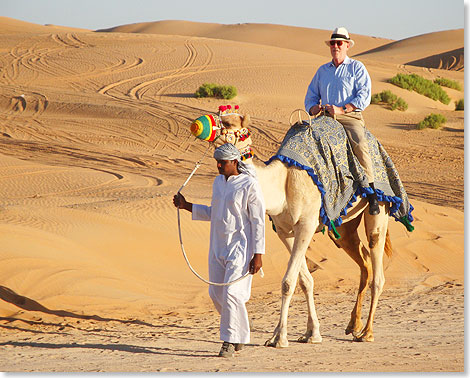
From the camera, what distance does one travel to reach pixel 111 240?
9.62 metres

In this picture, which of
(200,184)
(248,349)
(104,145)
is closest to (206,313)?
(248,349)

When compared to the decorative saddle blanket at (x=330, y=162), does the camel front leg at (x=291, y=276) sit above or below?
below

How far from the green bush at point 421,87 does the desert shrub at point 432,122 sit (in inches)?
331

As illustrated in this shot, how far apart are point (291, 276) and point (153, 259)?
3.59m

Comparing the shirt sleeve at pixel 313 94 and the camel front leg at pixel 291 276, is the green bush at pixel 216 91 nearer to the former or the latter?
the shirt sleeve at pixel 313 94

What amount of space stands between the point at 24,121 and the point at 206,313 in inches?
682

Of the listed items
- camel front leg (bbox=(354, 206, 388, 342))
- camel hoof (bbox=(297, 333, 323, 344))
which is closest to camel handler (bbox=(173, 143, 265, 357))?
camel hoof (bbox=(297, 333, 323, 344))

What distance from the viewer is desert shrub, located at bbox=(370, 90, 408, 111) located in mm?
29969

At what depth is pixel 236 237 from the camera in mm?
5902

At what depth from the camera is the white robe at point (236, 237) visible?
5816mm

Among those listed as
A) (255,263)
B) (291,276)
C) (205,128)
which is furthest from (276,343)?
(205,128)

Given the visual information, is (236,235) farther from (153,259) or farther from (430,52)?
(430,52)


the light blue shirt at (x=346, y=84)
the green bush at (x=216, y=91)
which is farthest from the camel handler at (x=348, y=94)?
the green bush at (x=216, y=91)

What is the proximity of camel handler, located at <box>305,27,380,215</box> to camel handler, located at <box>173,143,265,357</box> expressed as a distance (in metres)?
1.64
